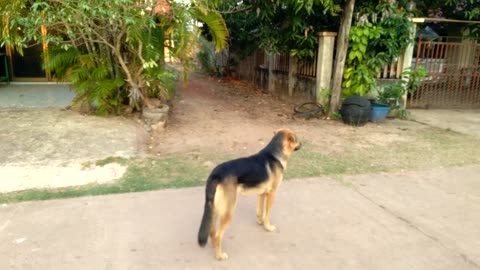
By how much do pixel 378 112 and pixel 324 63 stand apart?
1656 millimetres

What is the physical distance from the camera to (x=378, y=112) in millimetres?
7918

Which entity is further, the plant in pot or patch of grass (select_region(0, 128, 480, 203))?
the plant in pot

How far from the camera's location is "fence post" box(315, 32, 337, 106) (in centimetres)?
850

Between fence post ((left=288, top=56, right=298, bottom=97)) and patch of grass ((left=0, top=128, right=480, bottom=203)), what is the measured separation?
14.4 ft

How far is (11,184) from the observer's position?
436 cm

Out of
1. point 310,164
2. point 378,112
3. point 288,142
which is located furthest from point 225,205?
point 378,112

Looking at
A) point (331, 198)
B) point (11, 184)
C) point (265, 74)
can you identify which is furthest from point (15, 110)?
point (265, 74)

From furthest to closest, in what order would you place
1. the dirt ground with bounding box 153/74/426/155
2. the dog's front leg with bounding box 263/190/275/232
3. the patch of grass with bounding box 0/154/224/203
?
1. the dirt ground with bounding box 153/74/426/155
2. the patch of grass with bounding box 0/154/224/203
3. the dog's front leg with bounding box 263/190/275/232

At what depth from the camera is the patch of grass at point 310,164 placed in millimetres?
4238

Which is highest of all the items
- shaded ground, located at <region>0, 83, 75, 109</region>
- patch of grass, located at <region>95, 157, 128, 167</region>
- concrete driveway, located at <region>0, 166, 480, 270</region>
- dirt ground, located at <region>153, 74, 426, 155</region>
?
shaded ground, located at <region>0, 83, 75, 109</region>

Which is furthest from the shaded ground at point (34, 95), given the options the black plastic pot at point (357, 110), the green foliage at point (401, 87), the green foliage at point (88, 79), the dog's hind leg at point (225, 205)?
the green foliage at point (401, 87)

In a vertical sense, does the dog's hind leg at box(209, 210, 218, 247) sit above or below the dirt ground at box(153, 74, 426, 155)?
above

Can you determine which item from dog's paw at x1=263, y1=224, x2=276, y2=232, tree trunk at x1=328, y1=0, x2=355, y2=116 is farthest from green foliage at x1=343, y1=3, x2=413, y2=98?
dog's paw at x1=263, y1=224, x2=276, y2=232

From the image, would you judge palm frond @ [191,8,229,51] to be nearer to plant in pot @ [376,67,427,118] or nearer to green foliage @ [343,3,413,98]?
green foliage @ [343,3,413,98]
